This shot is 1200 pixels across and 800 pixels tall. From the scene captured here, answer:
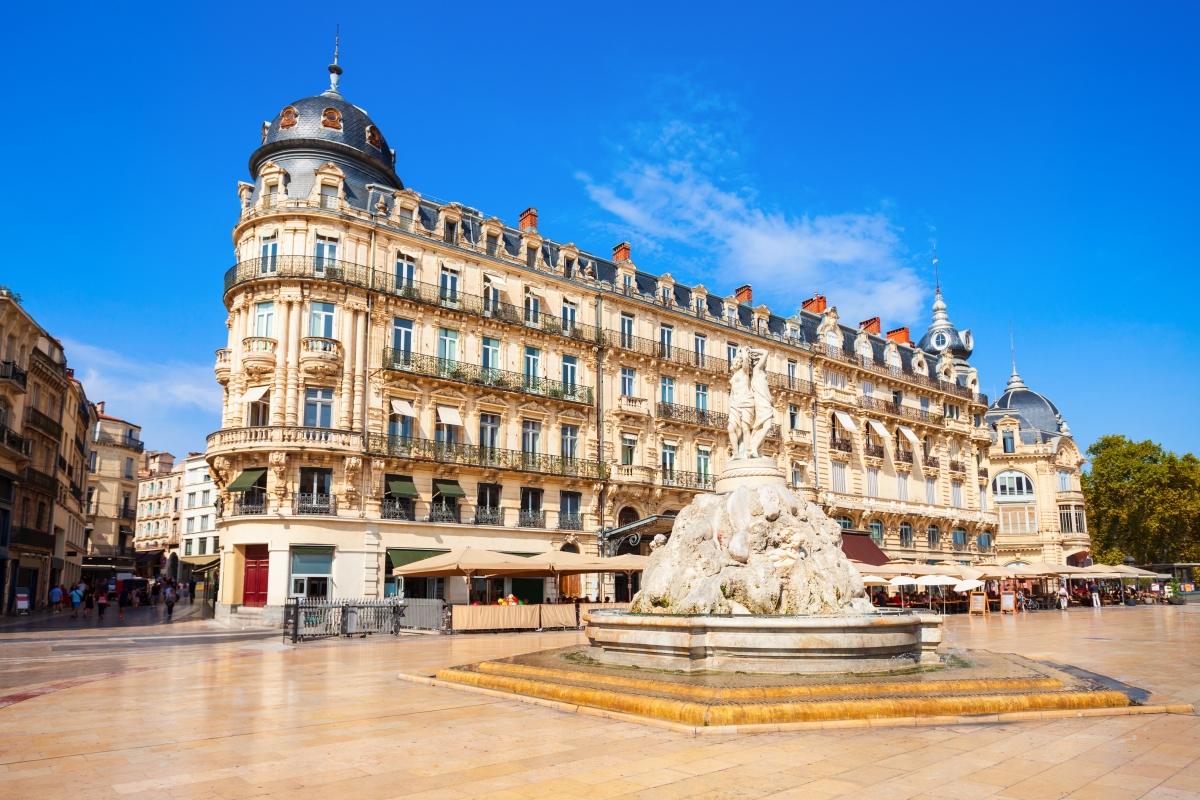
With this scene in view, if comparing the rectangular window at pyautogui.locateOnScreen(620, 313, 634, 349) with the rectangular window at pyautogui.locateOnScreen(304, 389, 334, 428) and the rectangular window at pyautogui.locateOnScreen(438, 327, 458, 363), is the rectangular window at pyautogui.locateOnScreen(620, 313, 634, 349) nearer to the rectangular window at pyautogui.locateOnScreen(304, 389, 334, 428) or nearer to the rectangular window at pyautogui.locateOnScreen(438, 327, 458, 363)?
the rectangular window at pyautogui.locateOnScreen(438, 327, 458, 363)

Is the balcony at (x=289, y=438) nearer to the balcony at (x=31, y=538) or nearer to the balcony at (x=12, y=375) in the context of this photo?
the balcony at (x=12, y=375)

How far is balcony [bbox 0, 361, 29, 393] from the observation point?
1238 inches

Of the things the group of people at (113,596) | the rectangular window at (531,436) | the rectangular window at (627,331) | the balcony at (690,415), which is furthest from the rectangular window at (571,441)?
the group of people at (113,596)

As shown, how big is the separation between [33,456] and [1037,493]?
5775cm

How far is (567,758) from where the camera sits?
676 centimetres

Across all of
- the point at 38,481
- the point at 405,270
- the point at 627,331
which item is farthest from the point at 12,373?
the point at 627,331

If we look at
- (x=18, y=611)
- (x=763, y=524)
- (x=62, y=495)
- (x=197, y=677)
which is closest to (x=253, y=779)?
(x=197, y=677)

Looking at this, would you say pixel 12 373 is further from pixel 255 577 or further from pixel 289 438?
pixel 255 577

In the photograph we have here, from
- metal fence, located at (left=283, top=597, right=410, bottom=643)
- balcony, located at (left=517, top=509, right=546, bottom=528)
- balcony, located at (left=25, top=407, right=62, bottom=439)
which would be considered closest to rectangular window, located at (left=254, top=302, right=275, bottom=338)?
metal fence, located at (left=283, top=597, right=410, bottom=643)

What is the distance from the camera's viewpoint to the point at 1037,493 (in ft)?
192

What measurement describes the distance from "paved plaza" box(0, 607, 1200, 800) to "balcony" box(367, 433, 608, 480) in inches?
712

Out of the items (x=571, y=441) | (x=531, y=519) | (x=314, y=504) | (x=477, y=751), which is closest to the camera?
(x=477, y=751)

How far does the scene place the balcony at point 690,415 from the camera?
37625 millimetres

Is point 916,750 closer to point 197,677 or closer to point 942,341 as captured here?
point 197,677
